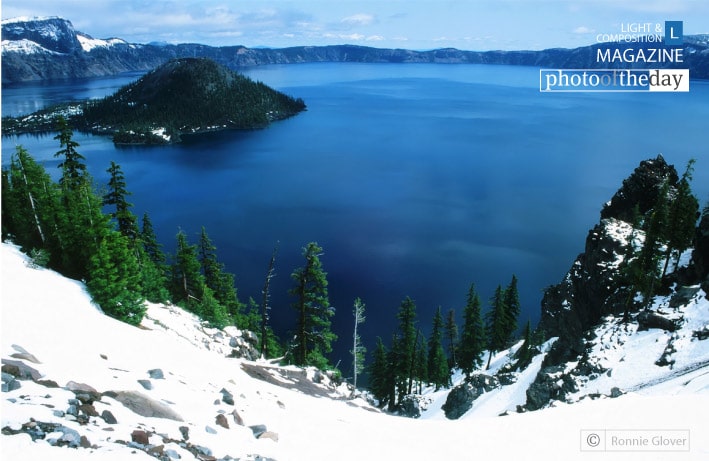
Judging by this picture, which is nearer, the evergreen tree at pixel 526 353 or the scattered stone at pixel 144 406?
the scattered stone at pixel 144 406

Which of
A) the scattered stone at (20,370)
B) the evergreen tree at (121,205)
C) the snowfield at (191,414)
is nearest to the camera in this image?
the snowfield at (191,414)

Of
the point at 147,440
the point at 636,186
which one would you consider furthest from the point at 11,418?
the point at 636,186

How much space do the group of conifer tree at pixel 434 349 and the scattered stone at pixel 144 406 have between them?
114 feet

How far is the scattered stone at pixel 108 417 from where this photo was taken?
930 cm

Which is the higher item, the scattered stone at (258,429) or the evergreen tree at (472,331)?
the scattered stone at (258,429)

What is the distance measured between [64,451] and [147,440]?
1.78 meters

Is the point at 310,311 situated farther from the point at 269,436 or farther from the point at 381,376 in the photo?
the point at 269,436

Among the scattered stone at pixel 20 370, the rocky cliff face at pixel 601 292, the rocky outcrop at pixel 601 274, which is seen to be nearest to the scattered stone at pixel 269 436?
the scattered stone at pixel 20 370

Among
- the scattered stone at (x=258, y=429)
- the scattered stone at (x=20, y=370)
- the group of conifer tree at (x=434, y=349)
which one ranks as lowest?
the group of conifer tree at (x=434, y=349)

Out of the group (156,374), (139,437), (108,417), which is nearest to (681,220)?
(156,374)

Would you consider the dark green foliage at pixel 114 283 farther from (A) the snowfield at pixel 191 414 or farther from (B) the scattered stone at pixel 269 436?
(B) the scattered stone at pixel 269 436

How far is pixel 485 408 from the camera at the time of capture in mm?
34938

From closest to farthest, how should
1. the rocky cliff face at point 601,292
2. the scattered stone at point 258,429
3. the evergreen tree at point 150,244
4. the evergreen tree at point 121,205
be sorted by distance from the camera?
the scattered stone at point 258,429 → the rocky cliff face at point 601,292 → the evergreen tree at point 121,205 → the evergreen tree at point 150,244

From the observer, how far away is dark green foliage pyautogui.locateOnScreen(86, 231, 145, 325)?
21.3m
